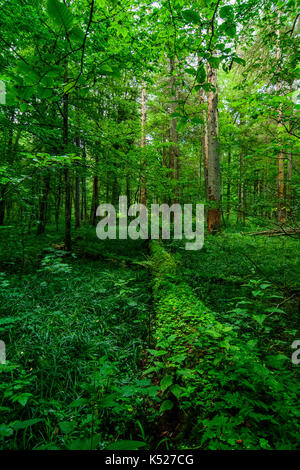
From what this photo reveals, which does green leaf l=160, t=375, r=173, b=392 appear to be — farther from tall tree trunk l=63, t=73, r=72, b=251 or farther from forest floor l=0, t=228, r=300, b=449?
tall tree trunk l=63, t=73, r=72, b=251

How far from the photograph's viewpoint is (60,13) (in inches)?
33.2

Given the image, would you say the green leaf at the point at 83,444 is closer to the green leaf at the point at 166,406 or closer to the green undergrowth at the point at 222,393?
the green undergrowth at the point at 222,393

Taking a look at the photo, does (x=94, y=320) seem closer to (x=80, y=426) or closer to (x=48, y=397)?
(x=48, y=397)

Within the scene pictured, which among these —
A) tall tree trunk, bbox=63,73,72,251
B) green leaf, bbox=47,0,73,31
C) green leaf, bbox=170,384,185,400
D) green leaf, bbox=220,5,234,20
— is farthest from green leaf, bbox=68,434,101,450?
tall tree trunk, bbox=63,73,72,251

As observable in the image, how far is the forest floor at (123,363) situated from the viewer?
1.34m

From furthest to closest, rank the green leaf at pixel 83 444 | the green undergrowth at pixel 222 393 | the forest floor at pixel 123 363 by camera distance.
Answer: the forest floor at pixel 123 363, the green undergrowth at pixel 222 393, the green leaf at pixel 83 444

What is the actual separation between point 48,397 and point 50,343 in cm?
75

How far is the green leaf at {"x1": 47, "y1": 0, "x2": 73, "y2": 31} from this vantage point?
81cm

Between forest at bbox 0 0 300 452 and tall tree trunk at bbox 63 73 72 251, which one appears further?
tall tree trunk at bbox 63 73 72 251

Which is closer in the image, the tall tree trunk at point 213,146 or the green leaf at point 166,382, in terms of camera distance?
the green leaf at point 166,382

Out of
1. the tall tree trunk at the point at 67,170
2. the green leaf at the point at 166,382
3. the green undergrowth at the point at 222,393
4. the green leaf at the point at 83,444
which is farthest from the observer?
the tall tree trunk at the point at 67,170

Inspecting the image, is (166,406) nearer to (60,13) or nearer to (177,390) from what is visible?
(177,390)

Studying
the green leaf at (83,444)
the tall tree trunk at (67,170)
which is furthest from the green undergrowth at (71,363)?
the tall tree trunk at (67,170)

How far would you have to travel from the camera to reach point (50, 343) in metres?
2.69
